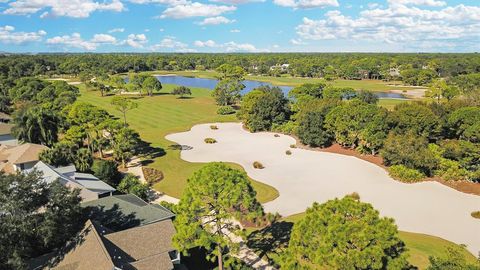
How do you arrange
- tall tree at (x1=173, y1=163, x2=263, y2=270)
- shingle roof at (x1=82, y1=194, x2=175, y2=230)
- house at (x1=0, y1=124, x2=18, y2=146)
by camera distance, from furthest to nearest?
house at (x1=0, y1=124, x2=18, y2=146)
shingle roof at (x1=82, y1=194, x2=175, y2=230)
tall tree at (x1=173, y1=163, x2=263, y2=270)

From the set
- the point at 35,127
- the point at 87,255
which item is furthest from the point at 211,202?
the point at 35,127

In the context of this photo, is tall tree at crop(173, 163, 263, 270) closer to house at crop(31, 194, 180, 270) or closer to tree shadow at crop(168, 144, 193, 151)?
house at crop(31, 194, 180, 270)

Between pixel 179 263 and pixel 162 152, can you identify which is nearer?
pixel 179 263

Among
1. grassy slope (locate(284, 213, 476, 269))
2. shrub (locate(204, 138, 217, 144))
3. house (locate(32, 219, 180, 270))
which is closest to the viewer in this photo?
house (locate(32, 219, 180, 270))

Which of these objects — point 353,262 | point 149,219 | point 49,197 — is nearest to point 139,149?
point 149,219

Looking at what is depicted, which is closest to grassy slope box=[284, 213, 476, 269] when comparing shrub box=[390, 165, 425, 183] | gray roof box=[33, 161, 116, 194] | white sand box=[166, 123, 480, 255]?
white sand box=[166, 123, 480, 255]

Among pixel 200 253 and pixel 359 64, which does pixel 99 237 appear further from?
pixel 359 64

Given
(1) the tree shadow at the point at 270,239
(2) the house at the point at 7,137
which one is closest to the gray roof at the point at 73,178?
(1) the tree shadow at the point at 270,239
